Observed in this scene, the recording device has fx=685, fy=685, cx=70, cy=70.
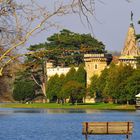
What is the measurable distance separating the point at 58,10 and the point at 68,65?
118629 mm

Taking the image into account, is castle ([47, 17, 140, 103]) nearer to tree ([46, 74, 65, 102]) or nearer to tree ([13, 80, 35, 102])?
tree ([46, 74, 65, 102])

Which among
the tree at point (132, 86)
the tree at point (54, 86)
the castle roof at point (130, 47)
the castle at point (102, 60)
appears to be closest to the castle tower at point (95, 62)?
the castle at point (102, 60)

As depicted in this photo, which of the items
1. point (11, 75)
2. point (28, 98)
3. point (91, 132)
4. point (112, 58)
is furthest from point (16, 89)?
point (11, 75)

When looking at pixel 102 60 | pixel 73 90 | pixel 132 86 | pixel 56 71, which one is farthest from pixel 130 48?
pixel 132 86

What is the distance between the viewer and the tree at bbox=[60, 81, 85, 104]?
10081cm

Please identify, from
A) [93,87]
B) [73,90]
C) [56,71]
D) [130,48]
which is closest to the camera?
[73,90]

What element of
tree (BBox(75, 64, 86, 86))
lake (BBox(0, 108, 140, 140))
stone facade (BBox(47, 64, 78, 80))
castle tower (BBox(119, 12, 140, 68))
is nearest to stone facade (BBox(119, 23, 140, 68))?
castle tower (BBox(119, 12, 140, 68))

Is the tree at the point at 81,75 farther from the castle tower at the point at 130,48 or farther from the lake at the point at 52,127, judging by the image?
the lake at the point at 52,127

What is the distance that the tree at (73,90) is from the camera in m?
101

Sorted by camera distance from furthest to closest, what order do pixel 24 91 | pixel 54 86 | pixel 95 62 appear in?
pixel 24 91 < pixel 95 62 < pixel 54 86

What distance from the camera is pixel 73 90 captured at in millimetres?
100812

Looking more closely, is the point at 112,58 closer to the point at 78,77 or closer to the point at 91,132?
the point at 78,77

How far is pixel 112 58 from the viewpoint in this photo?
119m

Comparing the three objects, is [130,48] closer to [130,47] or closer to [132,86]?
[130,47]
